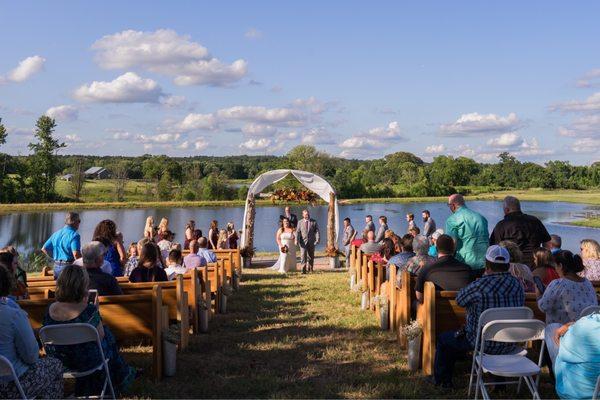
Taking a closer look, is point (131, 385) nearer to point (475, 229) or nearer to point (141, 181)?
point (475, 229)

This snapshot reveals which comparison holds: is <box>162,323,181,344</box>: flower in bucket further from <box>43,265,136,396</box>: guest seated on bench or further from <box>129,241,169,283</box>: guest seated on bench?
<box>129,241,169,283</box>: guest seated on bench

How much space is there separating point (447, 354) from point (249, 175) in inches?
3136

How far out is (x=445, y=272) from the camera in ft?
18.8

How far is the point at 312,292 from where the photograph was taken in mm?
11008

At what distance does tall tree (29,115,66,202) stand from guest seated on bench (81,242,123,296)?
195 ft

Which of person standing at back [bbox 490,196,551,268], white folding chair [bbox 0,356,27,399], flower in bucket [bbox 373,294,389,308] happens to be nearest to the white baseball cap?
person standing at back [bbox 490,196,551,268]

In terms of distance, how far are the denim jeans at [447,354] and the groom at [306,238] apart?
31.3ft

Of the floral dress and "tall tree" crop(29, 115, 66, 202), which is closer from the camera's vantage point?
the floral dress

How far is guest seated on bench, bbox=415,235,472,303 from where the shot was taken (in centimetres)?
571

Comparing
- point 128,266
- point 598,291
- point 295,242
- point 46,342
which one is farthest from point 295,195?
point 46,342

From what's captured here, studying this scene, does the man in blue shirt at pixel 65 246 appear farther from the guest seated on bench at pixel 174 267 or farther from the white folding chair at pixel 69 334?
the white folding chair at pixel 69 334

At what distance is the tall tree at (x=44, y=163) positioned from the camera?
61500 mm

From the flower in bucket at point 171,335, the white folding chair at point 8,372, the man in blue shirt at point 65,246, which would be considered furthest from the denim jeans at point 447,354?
the man in blue shirt at point 65,246

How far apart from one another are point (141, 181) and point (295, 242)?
68083 mm
